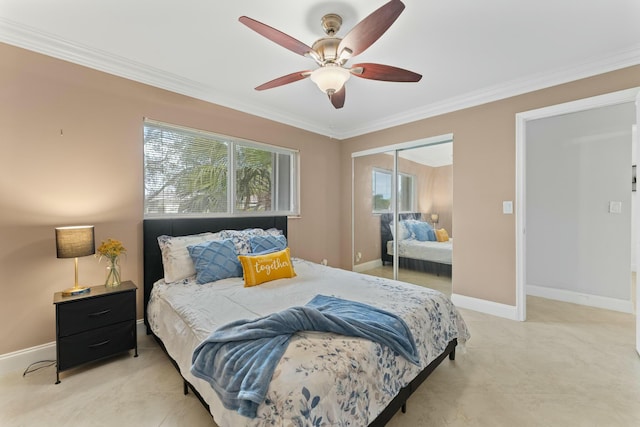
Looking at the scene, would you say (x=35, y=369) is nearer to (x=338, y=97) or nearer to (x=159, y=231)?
(x=159, y=231)

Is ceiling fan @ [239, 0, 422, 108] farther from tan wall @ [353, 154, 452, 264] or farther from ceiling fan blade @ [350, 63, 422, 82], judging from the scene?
tan wall @ [353, 154, 452, 264]

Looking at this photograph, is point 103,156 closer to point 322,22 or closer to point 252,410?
point 322,22

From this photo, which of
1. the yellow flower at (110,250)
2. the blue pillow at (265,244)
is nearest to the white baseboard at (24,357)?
the yellow flower at (110,250)

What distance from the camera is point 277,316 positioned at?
1.45m

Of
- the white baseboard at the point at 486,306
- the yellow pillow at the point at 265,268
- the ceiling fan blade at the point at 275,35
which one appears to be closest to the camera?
the ceiling fan blade at the point at 275,35

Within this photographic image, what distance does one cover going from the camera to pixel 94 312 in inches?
80.9

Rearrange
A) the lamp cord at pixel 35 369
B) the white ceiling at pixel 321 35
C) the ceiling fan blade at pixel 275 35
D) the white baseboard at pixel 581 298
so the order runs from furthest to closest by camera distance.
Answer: the white baseboard at pixel 581 298 < the lamp cord at pixel 35 369 < the white ceiling at pixel 321 35 < the ceiling fan blade at pixel 275 35

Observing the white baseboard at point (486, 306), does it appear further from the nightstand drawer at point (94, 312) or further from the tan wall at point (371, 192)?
the nightstand drawer at point (94, 312)

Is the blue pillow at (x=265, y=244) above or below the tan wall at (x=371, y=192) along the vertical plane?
below

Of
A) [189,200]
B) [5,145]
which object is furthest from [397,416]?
[5,145]

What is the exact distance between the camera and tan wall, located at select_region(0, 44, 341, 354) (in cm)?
205

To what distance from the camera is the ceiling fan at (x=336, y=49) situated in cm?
154

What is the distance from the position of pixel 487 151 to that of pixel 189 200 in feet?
11.1

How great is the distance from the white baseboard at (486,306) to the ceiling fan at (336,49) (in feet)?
8.63
